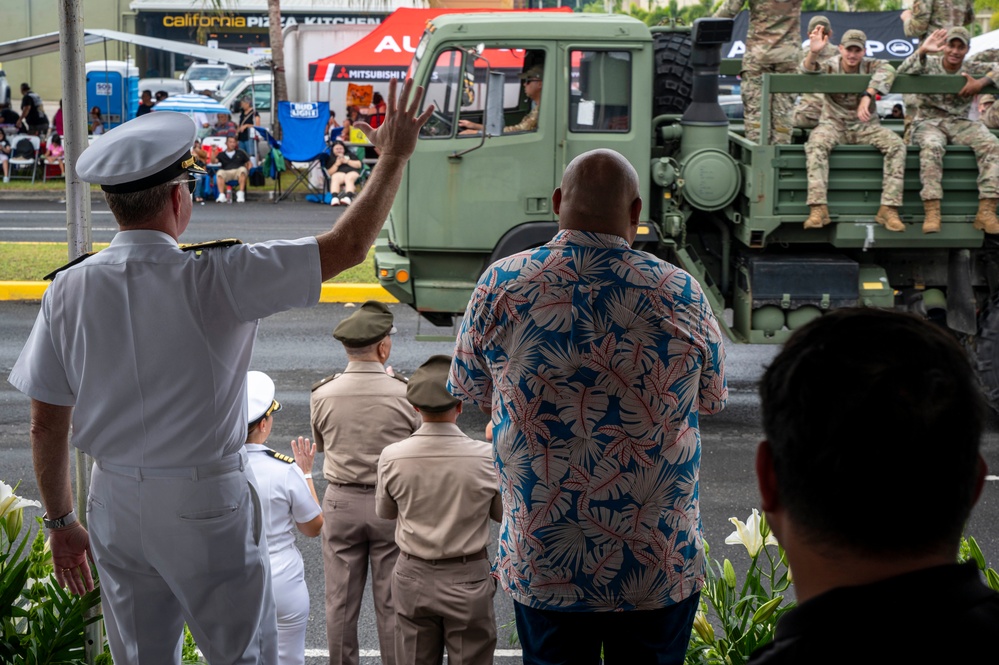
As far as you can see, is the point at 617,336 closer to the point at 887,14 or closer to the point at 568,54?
the point at 568,54

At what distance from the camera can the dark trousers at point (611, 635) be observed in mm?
2986

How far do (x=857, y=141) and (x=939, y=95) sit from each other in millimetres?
682

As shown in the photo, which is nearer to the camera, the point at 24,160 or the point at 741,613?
the point at 741,613

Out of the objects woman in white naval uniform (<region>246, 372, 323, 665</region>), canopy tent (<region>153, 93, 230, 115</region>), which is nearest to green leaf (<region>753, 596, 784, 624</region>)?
woman in white naval uniform (<region>246, 372, 323, 665</region>)

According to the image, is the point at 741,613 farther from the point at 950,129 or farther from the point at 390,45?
the point at 390,45

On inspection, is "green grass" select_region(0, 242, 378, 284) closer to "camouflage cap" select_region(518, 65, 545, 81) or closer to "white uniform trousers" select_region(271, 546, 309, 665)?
"camouflage cap" select_region(518, 65, 545, 81)

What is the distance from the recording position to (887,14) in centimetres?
2664

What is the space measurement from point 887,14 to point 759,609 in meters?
25.7

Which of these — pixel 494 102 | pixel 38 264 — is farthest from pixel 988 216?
pixel 38 264

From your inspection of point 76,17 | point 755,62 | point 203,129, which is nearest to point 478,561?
point 76,17

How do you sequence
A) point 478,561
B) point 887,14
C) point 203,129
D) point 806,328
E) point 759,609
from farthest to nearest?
point 887,14, point 203,129, point 478,561, point 759,609, point 806,328

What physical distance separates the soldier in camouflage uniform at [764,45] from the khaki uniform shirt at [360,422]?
207 inches

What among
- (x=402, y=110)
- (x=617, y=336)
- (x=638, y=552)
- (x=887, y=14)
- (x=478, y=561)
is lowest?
(x=478, y=561)

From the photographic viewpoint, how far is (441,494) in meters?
4.08
